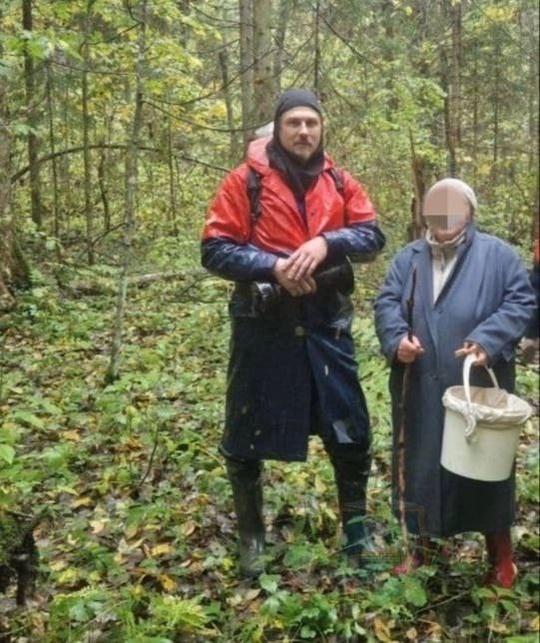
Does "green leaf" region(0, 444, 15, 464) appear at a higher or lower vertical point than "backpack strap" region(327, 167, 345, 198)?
lower

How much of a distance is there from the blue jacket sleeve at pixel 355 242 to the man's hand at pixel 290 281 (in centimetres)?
19

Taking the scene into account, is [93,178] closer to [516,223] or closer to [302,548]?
[516,223]

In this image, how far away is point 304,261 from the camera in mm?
3412

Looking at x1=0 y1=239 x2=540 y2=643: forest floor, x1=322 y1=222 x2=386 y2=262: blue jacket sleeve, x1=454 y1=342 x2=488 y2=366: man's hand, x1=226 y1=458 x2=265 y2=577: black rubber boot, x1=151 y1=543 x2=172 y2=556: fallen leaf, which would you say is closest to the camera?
x1=454 y1=342 x2=488 y2=366: man's hand

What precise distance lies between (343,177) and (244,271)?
0.77m

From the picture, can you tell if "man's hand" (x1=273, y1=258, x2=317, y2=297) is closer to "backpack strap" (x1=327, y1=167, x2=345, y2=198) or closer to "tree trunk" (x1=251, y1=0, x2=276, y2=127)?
"backpack strap" (x1=327, y1=167, x2=345, y2=198)

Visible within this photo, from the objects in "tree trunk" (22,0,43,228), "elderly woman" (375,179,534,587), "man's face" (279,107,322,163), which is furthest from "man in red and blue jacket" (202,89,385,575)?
"tree trunk" (22,0,43,228)

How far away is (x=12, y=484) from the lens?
381cm

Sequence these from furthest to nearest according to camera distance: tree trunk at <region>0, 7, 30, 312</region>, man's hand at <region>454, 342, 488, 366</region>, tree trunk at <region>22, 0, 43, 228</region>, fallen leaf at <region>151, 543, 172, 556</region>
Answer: tree trunk at <region>22, 0, 43, 228</region> < tree trunk at <region>0, 7, 30, 312</region> < fallen leaf at <region>151, 543, 172, 556</region> < man's hand at <region>454, 342, 488, 366</region>

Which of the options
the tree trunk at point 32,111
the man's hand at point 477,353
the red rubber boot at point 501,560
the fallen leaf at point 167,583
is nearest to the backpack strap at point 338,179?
the man's hand at point 477,353

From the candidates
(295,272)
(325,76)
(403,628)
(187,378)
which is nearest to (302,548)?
(403,628)

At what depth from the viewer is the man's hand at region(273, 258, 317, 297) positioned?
344 cm

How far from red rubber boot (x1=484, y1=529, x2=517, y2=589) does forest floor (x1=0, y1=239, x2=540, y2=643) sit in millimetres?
86

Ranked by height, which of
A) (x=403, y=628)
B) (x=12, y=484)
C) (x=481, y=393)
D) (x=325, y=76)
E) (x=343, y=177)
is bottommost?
(x=403, y=628)
